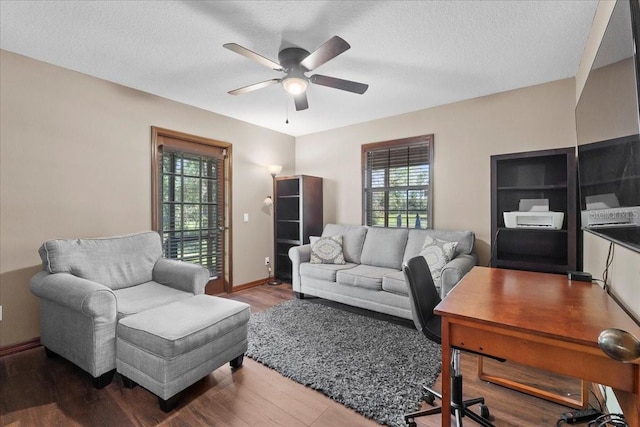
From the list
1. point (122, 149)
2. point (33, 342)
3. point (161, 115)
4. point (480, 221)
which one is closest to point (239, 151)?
point (161, 115)

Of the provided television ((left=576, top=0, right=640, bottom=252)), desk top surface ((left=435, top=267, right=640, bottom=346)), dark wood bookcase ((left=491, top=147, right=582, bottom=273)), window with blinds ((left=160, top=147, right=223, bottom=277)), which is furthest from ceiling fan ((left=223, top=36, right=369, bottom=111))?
dark wood bookcase ((left=491, top=147, right=582, bottom=273))

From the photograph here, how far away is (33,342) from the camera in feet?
8.43

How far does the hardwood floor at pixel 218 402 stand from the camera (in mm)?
1673

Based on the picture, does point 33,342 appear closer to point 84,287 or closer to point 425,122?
point 84,287

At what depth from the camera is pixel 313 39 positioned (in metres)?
2.25

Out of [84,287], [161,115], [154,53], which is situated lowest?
[84,287]

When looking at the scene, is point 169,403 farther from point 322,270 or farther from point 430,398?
point 322,270

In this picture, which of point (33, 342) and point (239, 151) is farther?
point (239, 151)

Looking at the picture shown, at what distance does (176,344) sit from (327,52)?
2.09 m

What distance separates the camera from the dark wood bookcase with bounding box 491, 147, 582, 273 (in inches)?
110

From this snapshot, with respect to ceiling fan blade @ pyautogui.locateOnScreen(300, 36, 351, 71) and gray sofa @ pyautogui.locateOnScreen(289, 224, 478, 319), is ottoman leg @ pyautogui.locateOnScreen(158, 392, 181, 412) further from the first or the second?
ceiling fan blade @ pyautogui.locateOnScreen(300, 36, 351, 71)

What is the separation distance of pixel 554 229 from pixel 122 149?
4.42 m

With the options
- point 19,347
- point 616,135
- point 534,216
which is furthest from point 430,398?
point 19,347

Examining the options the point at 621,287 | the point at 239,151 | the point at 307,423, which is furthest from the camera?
the point at 239,151
